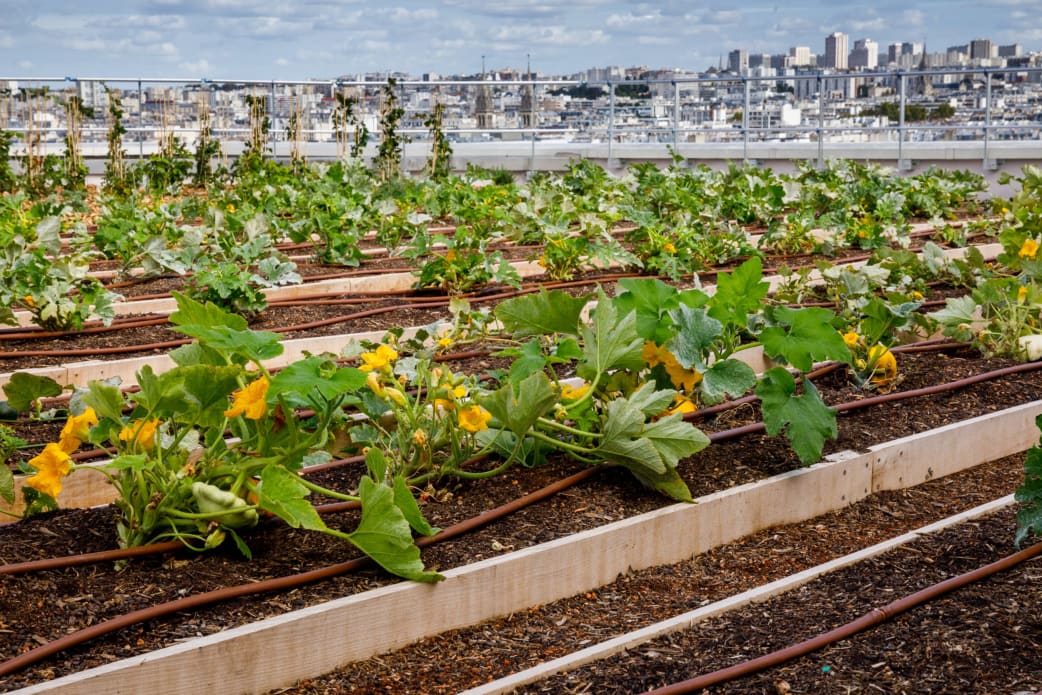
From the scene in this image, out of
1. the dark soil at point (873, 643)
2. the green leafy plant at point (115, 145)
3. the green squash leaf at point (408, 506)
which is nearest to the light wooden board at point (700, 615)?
the dark soil at point (873, 643)

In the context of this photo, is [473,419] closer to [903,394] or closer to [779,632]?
[779,632]

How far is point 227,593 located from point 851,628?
50.7 inches

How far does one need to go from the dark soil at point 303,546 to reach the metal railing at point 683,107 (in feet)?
34.2

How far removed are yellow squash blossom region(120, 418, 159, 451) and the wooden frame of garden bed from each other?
1.56 ft

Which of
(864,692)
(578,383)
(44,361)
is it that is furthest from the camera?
(44,361)

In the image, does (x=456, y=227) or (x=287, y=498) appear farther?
(x=456, y=227)

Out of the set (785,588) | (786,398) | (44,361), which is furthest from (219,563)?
(44,361)

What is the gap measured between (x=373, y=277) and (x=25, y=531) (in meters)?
3.53

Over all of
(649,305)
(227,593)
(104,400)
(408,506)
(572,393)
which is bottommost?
(227,593)

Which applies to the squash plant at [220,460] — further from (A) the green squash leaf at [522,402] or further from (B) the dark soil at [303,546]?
(A) the green squash leaf at [522,402]

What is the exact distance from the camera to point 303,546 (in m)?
2.72

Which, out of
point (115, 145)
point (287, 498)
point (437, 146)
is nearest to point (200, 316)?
point (287, 498)

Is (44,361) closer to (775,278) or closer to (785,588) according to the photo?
(785,588)

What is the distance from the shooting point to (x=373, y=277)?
613cm
